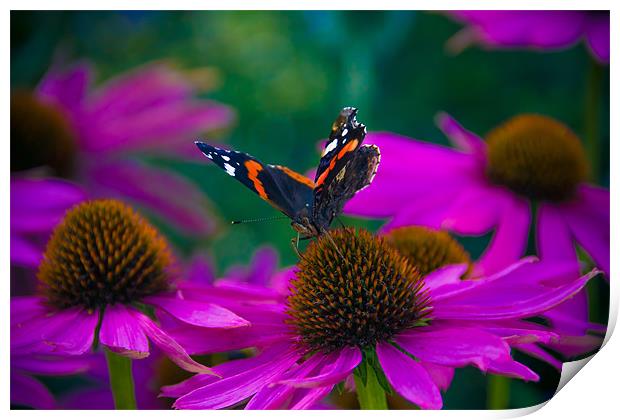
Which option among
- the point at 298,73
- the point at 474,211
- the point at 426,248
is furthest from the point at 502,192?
the point at 298,73

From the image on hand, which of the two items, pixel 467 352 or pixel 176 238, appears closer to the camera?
pixel 467 352

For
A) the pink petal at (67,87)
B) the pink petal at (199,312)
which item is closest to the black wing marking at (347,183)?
the pink petal at (199,312)

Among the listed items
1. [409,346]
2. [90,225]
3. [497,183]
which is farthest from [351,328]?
[497,183]

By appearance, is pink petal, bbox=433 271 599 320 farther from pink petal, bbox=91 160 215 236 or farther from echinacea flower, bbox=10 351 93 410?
pink petal, bbox=91 160 215 236

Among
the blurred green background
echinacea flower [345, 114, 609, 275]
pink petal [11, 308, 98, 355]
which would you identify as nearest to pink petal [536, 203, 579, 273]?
echinacea flower [345, 114, 609, 275]

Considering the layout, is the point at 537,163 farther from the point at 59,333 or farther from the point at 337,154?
the point at 59,333

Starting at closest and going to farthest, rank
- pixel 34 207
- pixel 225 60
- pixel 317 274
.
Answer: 1. pixel 317 274
2. pixel 34 207
3. pixel 225 60

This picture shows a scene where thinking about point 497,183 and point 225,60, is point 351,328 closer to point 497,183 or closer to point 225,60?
point 497,183

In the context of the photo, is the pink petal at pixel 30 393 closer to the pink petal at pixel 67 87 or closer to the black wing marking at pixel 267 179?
the black wing marking at pixel 267 179
